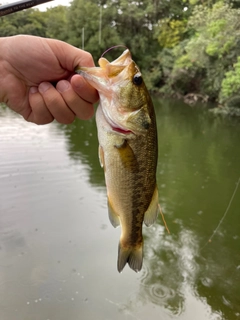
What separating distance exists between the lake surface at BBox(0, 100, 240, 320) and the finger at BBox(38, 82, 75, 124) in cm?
343

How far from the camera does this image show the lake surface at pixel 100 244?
15.6 feet

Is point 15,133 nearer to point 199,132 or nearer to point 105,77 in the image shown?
point 199,132

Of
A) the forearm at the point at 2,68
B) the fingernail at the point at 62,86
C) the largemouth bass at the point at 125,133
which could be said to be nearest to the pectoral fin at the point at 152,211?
the largemouth bass at the point at 125,133

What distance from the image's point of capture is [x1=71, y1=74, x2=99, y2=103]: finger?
6.01 feet

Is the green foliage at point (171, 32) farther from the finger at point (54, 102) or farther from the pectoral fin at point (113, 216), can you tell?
the pectoral fin at point (113, 216)

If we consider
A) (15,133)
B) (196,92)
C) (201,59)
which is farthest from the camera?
(196,92)

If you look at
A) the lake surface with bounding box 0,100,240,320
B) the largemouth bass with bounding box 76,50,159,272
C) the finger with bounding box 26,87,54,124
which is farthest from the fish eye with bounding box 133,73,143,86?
the lake surface with bounding box 0,100,240,320

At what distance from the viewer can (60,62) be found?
1963 mm

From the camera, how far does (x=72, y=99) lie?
1953 millimetres

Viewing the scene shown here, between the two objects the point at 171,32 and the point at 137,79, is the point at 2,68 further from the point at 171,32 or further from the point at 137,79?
the point at 171,32

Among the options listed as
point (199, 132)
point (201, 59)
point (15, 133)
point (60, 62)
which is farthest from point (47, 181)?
point (201, 59)

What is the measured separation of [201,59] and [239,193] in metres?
17.8

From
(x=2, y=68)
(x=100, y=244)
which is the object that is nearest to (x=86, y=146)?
(x=100, y=244)

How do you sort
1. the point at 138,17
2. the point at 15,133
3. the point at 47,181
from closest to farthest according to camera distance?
the point at 47,181 → the point at 15,133 → the point at 138,17
